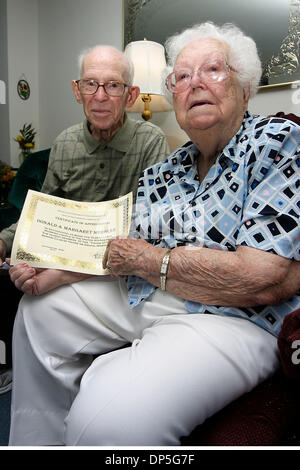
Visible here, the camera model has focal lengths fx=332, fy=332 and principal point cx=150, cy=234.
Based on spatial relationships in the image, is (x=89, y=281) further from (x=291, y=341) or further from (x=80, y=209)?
(x=291, y=341)

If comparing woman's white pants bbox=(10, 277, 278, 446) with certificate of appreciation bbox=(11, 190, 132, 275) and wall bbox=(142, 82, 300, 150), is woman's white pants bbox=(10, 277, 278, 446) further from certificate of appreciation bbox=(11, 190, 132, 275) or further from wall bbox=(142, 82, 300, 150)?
wall bbox=(142, 82, 300, 150)

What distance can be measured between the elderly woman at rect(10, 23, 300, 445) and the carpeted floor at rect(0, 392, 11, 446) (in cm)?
27

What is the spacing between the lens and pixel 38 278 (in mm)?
766

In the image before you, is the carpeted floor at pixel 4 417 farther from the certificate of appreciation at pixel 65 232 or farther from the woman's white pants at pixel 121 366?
the certificate of appreciation at pixel 65 232

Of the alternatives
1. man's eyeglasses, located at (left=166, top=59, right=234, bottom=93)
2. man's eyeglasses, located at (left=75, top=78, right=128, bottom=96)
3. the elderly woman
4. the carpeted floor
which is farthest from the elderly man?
the carpeted floor

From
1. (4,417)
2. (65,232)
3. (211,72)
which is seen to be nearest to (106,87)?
(211,72)

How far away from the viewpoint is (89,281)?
2.62 feet

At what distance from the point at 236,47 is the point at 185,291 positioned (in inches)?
20.5

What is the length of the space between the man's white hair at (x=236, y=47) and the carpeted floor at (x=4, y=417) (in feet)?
3.50

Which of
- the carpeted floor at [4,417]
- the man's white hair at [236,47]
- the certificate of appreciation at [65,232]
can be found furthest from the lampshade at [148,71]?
the carpeted floor at [4,417]

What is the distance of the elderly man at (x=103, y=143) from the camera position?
2.76ft

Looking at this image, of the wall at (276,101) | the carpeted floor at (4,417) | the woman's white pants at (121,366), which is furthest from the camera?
the carpeted floor at (4,417)

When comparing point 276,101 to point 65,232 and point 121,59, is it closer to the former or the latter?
point 121,59
